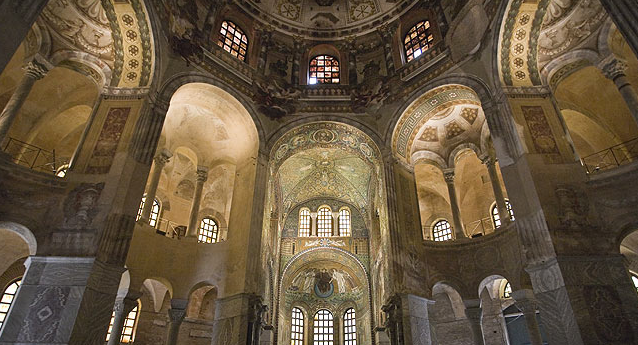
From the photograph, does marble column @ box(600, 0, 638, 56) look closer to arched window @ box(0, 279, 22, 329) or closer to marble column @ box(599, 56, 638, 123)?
marble column @ box(599, 56, 638, 123)

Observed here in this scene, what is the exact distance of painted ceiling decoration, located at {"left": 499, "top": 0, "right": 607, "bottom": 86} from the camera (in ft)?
36.7

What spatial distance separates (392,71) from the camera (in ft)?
50.9

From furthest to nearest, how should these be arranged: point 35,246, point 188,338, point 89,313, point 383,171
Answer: point 188,338 → point 383,171 → point 35,246 → point 89,313

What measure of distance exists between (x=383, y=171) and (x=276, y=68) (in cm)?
644

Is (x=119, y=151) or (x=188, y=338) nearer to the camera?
(x=119, y=151)

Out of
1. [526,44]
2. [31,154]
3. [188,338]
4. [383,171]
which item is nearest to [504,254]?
[383,171]

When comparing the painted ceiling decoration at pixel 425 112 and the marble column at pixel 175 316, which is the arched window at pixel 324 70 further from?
the marble column at pixel 175 316

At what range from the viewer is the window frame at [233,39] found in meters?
15.0

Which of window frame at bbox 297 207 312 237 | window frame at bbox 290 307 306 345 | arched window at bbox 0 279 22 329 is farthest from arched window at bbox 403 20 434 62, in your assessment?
arched window at bbox 0 279 22 329

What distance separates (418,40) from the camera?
15.8m

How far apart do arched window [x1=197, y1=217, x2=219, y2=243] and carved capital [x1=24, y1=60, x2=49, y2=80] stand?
28.3 ft

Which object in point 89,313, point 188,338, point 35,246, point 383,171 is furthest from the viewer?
point 188,338

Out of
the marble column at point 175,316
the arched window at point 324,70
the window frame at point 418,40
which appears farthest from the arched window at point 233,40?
the marble column at point 175,316

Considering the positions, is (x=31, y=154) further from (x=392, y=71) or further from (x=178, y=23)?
(x=392, y=71)
